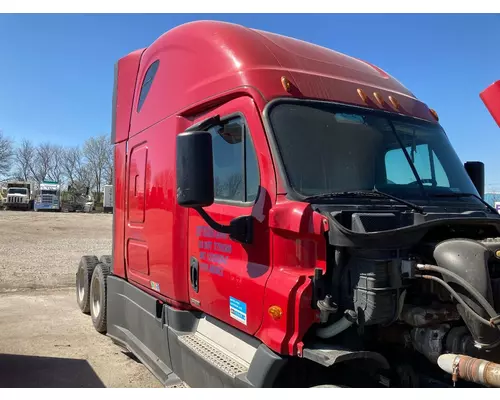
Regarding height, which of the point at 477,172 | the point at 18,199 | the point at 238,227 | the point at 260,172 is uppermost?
the point at 18,199

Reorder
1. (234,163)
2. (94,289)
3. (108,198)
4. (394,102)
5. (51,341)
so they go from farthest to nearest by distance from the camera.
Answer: (94,289)
(108,198)
(51,341)
(394,102)
(234,163)

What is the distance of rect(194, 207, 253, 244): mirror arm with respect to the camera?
3.17 m

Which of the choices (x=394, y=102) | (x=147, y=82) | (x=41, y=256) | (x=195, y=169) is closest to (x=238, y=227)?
(x=195, y=169)

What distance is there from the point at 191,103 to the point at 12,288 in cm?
689

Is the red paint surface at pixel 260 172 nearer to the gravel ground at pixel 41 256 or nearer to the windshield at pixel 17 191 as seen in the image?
the gravel ground at pixel 41 256

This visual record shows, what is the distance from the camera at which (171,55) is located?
462 centimetres

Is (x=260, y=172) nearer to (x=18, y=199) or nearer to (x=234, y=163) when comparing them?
(x=234, y=163)

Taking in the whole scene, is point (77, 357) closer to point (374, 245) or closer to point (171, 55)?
point (171, 55)

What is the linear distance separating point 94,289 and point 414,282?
5291mm

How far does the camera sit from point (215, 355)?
3414mm

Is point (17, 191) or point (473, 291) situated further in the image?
point (17, 191)

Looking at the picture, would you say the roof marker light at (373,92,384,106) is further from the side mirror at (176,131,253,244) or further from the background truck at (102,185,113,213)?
the background truck at (102,185,113,213)

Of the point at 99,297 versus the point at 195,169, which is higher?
the point at 195,169

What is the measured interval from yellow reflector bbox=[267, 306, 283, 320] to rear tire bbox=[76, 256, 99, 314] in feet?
16.3
